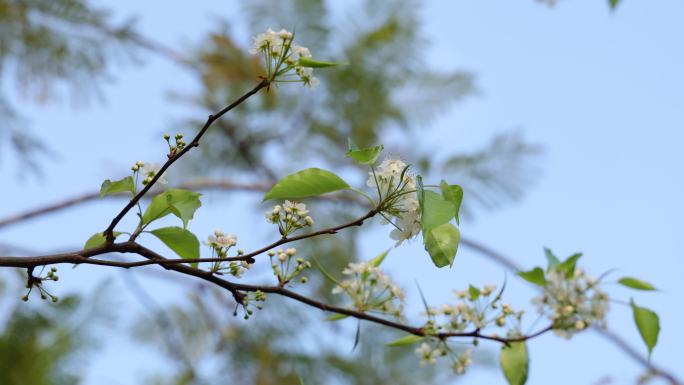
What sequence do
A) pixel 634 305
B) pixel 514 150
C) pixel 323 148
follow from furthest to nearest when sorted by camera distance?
pixel 323 148 → pixel 514 150 → pixel 634 305

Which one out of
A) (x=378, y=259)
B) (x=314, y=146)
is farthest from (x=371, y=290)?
(x=314, y=146)

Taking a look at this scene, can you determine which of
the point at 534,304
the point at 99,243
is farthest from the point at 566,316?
the point at 99,243

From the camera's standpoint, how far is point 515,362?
0.63m

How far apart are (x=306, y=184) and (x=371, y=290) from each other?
19 cm

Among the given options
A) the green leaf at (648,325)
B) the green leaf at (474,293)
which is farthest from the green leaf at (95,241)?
the green leaf at (648,325)

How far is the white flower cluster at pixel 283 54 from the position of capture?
50 centimetres

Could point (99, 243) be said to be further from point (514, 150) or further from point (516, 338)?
point (514, 150)

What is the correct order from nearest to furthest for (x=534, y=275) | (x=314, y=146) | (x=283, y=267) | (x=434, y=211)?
(x=434, y=211) → (x=283, y=267) → (x=534, y=275) → (x=314, y=146)

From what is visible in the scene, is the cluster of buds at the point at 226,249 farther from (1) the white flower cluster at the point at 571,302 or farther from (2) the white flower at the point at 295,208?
(1) the white flower cluster at the point at 571,302

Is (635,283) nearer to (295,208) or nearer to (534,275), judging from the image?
(534,275)

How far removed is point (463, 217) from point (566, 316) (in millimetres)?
1359

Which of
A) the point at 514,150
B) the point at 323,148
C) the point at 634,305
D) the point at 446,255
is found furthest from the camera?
the point at 323,148

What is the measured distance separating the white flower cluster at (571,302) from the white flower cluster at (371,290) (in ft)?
0.49

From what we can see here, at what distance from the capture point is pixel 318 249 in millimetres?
2377
